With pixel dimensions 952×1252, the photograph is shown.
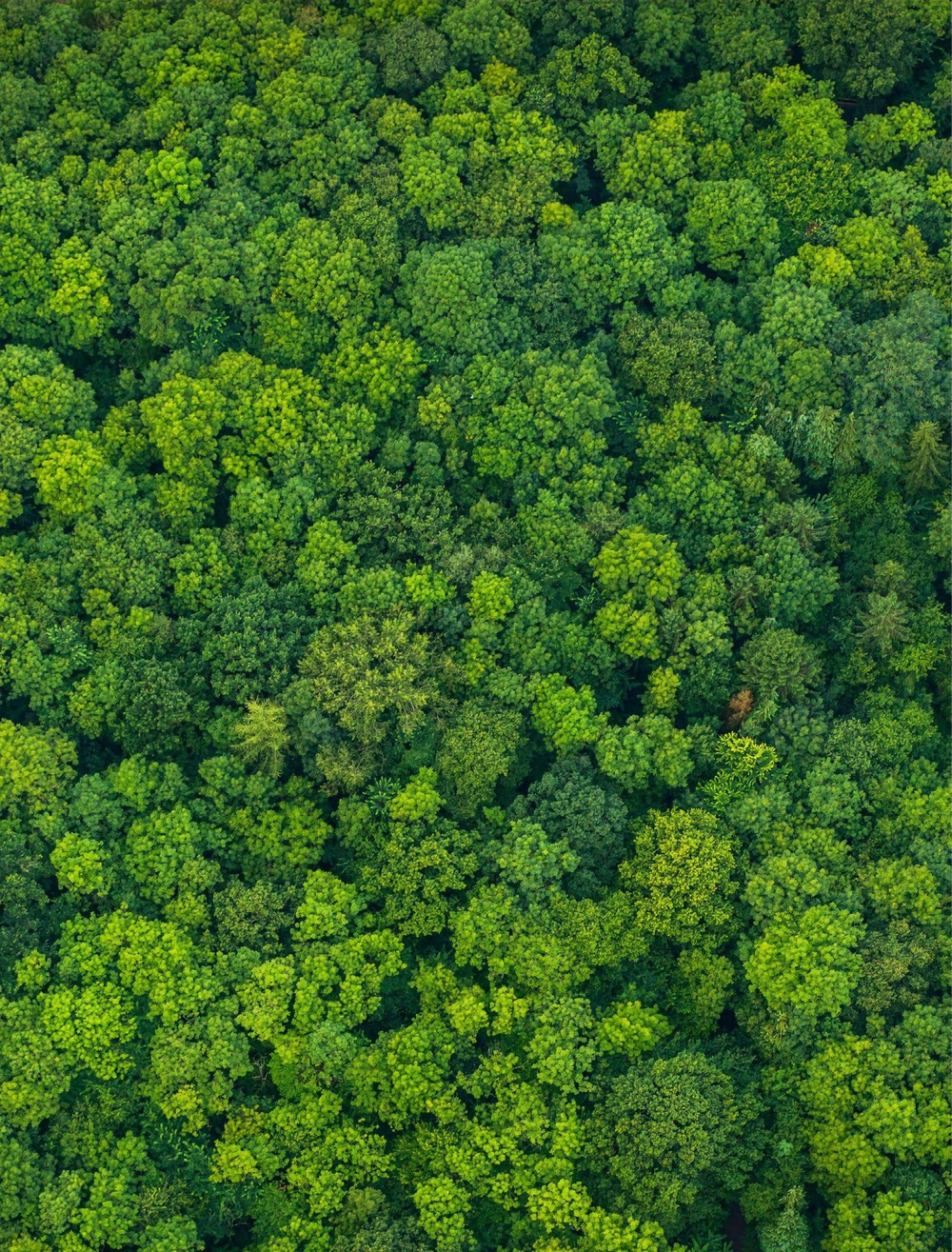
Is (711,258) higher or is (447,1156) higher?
(711,258)

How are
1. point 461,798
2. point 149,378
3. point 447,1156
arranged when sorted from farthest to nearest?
point 149,378 < point 461,798 < point 447,1156

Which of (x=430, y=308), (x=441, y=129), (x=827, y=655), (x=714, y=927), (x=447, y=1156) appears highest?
(x=441, y=129)

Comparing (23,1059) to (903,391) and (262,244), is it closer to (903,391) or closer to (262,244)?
(262,244)

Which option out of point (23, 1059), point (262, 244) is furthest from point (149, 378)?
point (23, 1059)

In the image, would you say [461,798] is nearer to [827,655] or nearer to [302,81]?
[827,655]

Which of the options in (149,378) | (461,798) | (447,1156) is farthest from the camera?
(149,378)

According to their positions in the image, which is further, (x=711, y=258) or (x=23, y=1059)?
(x=711, y=258)

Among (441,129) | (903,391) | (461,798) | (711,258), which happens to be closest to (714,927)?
(461,798)
